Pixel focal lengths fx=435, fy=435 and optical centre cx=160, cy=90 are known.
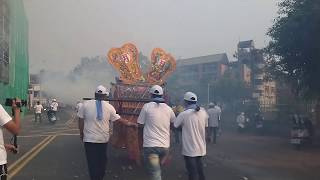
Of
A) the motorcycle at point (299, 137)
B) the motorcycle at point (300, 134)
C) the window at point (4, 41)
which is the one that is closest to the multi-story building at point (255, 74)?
the motorcycle at point (300, 134)

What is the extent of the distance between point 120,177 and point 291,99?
17.8m

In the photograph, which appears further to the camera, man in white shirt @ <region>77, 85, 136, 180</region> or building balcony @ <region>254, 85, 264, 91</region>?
building balcony @ <region>254, 85, 264, 91</region>

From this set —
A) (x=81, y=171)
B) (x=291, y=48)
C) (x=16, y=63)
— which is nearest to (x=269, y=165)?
(x=81, y=171)

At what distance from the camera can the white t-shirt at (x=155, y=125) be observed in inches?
253

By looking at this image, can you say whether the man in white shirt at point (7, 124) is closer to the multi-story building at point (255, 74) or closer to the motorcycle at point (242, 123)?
the motorcycle at point (242, 123)

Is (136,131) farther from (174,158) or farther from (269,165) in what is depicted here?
(269,165)

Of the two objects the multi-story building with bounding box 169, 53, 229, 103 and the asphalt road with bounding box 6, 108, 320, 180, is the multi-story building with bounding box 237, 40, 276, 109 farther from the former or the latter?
the asphalt road with bounding box 6, 108, 320, 180

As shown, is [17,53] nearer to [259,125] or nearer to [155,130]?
[259,125]

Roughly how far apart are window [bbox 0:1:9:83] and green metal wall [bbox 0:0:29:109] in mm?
828

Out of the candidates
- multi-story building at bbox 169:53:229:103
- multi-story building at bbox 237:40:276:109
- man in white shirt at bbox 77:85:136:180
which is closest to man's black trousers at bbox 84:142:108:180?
man in white shirt at bbox 77:85:136:180

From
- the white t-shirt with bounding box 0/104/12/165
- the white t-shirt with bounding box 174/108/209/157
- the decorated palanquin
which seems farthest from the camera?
the decorated palanquin

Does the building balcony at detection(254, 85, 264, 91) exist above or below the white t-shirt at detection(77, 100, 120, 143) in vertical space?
above

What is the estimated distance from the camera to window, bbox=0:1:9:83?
25.1 metres

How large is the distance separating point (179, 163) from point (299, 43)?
23.5 feet
